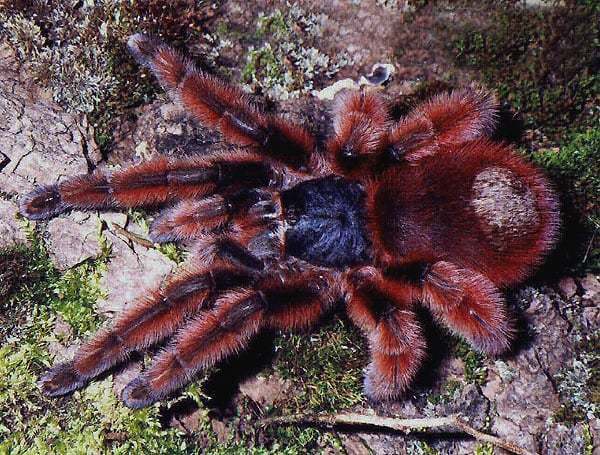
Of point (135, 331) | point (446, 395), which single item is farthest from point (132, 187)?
point (446, 395)

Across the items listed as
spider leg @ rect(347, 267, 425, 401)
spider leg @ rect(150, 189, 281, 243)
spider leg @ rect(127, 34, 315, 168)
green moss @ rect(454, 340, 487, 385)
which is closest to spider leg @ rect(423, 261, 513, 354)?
spider leg @ rect(347, 267, 425, 401)

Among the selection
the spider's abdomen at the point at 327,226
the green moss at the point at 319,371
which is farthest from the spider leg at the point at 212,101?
the green moss at the point at 319,371

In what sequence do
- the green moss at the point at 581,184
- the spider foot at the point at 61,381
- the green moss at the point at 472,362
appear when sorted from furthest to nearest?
the green moss at the point at 581,184
the green moss at the point at 472,362
the spider foot at the point at 61,381

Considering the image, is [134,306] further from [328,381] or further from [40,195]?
[328,381]

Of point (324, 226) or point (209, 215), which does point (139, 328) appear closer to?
point (209, 215)

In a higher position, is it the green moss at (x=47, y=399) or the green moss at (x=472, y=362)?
the green moss at (x=47, y=399)

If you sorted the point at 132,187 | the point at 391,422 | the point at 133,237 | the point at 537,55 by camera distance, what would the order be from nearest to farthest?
the point at 132,187 < the point at 391,422 < the point at 133,237 < the point at 537,55

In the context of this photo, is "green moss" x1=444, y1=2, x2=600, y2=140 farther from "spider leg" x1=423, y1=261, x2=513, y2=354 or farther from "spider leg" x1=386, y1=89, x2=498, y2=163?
"spider leg" x1=423, y1=261, x2=513, y2=354

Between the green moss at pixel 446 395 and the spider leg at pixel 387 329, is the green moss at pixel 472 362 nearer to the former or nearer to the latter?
the green moss at pixel 446 395
